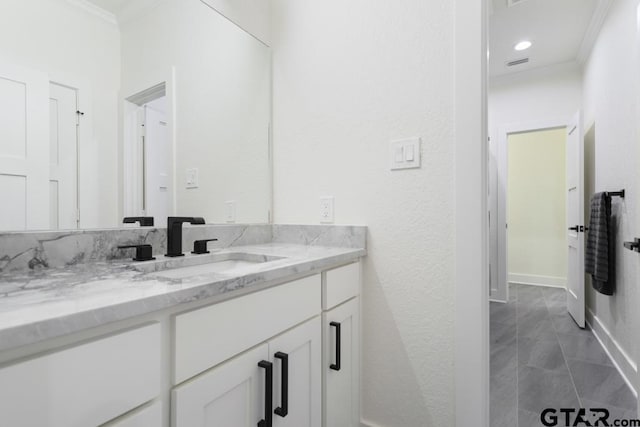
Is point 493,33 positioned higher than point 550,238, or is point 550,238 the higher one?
point 493,33

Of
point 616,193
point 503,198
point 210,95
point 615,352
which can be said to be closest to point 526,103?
point 503,198

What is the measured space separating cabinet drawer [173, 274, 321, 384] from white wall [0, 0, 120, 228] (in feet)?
1.97

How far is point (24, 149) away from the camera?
2.79 feet

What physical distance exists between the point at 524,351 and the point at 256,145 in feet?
7.73

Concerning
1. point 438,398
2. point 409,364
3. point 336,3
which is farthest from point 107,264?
point 336,3

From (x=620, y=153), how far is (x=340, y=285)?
87.7 inches

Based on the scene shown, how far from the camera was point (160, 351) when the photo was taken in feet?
1.91

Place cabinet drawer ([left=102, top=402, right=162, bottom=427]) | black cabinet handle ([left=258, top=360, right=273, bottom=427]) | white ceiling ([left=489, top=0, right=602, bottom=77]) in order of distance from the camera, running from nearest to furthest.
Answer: cabinet drawer ([left=102, top=402, right=162, bottom=427]) < black cabinet handle ([left=258, top=360, right=273, bottom=427]) < white ceiling ([left=489, top=0, right=602, bottom=77])

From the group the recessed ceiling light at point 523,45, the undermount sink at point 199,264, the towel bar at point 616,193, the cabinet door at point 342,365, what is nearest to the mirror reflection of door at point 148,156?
the undermount sink at point 199,264

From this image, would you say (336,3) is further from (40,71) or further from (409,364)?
(409,364)

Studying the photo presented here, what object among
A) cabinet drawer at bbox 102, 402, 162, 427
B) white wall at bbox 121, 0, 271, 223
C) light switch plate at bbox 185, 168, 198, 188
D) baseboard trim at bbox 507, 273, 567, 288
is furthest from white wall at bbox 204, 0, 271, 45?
baseboard trim at bbox 507, 273, 567, 288

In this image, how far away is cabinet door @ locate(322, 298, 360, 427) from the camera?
43.6 inches

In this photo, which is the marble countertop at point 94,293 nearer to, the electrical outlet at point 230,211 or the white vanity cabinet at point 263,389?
the white vanity cabinet at point 263,389

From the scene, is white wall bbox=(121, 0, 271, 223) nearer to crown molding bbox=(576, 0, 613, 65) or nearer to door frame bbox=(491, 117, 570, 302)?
crown molding bbox=(576, 0, 613, 65)
